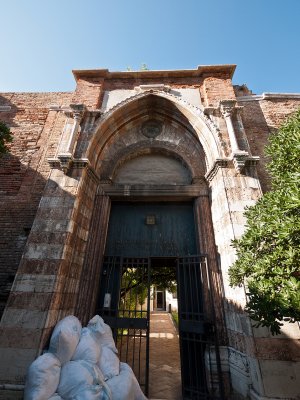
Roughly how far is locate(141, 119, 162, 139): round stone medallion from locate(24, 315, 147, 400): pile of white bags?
17.1ft

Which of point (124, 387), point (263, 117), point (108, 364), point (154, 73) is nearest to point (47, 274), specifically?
point (108, 364)

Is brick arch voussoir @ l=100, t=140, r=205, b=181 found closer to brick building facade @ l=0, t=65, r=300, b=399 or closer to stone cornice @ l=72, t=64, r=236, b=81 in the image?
brick building facade @ l=0, t=65, r=300, b=399

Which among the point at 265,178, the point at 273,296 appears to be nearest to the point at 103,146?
the point at 265,178

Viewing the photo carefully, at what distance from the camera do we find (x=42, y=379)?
2.68m

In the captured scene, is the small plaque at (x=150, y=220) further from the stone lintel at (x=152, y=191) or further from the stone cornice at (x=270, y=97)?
the stone cornice at (x=270, y=97)

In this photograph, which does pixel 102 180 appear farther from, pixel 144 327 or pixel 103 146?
pixel 144 327

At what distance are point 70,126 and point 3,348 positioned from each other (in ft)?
16.0

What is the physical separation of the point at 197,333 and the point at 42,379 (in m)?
2.88

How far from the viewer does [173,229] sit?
5.62 metres

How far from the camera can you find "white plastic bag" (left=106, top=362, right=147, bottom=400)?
2.89 metres

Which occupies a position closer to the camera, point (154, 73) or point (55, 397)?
point (55, 397)

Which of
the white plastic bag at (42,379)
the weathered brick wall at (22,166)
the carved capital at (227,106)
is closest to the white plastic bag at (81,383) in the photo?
the white plastic bag at (42,379)

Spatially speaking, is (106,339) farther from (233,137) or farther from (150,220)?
(233,137)

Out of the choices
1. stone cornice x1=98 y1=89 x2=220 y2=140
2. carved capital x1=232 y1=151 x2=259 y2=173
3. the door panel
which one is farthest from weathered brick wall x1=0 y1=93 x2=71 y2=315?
carved capital x1=232 y1=151 x2=259 y2=173
